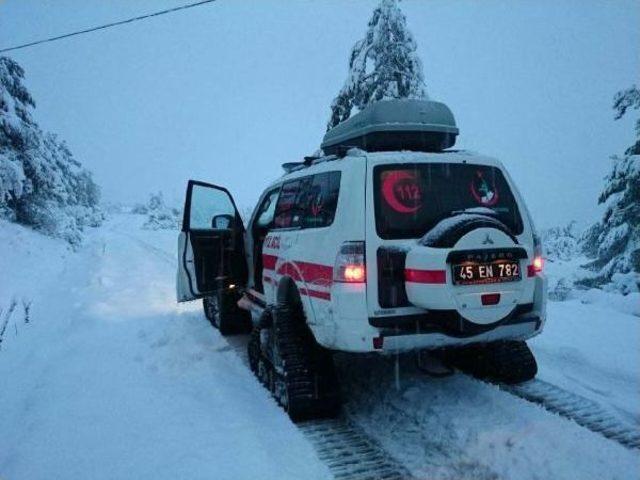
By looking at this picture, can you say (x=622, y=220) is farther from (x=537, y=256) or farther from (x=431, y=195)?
(x=431, y=195)

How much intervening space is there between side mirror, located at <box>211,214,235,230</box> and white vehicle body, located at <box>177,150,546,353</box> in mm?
2513

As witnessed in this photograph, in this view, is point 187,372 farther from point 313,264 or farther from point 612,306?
point 612,306

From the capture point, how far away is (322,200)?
419cm

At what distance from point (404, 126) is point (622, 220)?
401 inches

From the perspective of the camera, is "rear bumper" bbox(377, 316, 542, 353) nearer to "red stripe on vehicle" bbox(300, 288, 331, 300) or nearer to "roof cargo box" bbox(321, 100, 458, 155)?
"red stripe on vehicle" bbox(300, 288, 331, 300)

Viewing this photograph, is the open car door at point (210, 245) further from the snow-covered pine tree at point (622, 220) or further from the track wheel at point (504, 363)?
the snow-covered pine tree at point (622, 220)

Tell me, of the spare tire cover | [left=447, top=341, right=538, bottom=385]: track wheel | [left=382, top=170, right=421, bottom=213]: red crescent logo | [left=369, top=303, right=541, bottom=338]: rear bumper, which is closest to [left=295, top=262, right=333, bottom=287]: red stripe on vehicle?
[left=369, top=303, right=541, bottom=338]: rear bumper

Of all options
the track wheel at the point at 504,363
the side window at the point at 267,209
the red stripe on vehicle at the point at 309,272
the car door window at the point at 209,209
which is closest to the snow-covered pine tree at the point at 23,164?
the car door window at the point at 209,209

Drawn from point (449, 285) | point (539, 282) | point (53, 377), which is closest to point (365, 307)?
point (449, 285)

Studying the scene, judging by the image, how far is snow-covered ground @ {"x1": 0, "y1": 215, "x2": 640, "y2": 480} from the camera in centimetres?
322

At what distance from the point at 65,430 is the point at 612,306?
8.17 metres

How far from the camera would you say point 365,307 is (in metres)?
3.49

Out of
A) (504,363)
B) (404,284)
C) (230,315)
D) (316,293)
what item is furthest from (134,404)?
(504,363)

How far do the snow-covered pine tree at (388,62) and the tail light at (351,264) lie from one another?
422 inches
